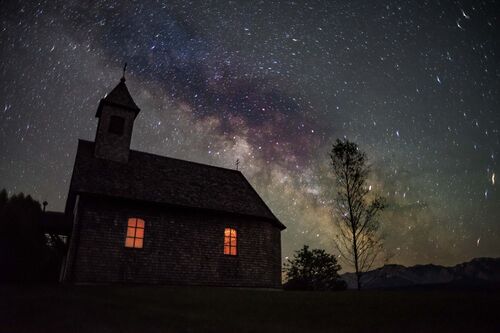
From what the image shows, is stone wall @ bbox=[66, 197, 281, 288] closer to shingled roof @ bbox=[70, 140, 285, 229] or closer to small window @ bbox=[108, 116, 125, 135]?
shingled roof @ bbox=[70, 140, 285, 229]

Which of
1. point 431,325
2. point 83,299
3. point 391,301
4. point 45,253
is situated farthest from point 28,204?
point 431,325

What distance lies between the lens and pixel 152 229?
1920 cm

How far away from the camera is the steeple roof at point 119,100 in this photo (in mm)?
22636

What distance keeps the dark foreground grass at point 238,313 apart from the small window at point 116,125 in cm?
1168

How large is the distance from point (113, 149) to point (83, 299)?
483 inches

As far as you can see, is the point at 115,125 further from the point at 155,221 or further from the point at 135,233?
the point at 135,233

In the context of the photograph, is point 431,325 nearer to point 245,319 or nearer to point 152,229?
point 245,319

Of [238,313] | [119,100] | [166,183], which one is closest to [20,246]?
[166,183]

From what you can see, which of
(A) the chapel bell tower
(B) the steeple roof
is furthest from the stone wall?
(B) the steeple roof

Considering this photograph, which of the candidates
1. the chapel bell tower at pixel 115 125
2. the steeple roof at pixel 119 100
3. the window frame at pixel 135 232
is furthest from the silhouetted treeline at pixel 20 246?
the steeple roof at pixel 119 100

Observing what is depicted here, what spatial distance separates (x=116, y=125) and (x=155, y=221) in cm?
737

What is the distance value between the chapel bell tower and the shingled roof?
615 mm

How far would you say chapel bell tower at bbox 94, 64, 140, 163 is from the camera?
21.8 meters

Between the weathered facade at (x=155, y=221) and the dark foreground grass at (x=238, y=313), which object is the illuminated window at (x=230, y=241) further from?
the dark foreground grass at (x=238, y=313)
